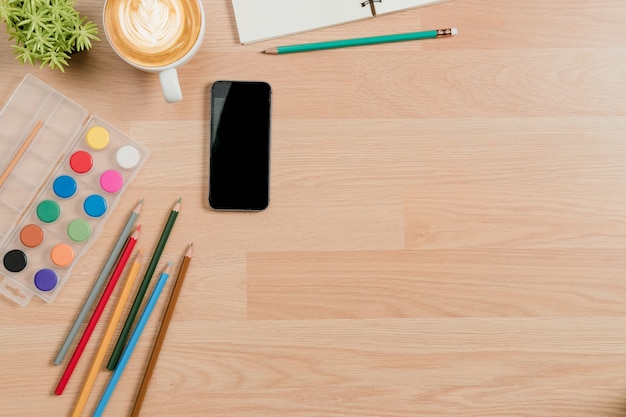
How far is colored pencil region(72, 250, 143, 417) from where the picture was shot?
2.42ft

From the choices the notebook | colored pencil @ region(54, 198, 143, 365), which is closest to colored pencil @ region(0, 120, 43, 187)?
colored pencil @ region(54, 198, 143, 365)

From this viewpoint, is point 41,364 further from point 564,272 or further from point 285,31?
point 564,272

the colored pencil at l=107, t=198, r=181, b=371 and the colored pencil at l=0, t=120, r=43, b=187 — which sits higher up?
the colored pencil at l=0, t=120, r=43, b=187

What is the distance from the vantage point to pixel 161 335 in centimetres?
74

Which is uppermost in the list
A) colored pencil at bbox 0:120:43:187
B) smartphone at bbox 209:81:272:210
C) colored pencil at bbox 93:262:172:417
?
colored pencil at bbox 0:120:43:187

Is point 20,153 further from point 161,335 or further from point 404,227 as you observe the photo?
point 404,227

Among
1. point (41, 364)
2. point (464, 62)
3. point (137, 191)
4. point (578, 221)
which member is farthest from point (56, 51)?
point (578, 221)

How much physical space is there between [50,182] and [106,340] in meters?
0.20

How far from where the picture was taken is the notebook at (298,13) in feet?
2.47

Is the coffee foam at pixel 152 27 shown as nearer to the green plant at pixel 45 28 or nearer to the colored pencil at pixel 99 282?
the green plant at pixel 45 28

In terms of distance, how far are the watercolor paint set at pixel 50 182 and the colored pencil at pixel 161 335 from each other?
110 mm

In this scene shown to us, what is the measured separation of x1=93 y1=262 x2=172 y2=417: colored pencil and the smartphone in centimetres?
11

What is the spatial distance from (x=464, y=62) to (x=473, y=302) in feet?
0.96

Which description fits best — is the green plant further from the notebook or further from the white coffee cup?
the notebook
